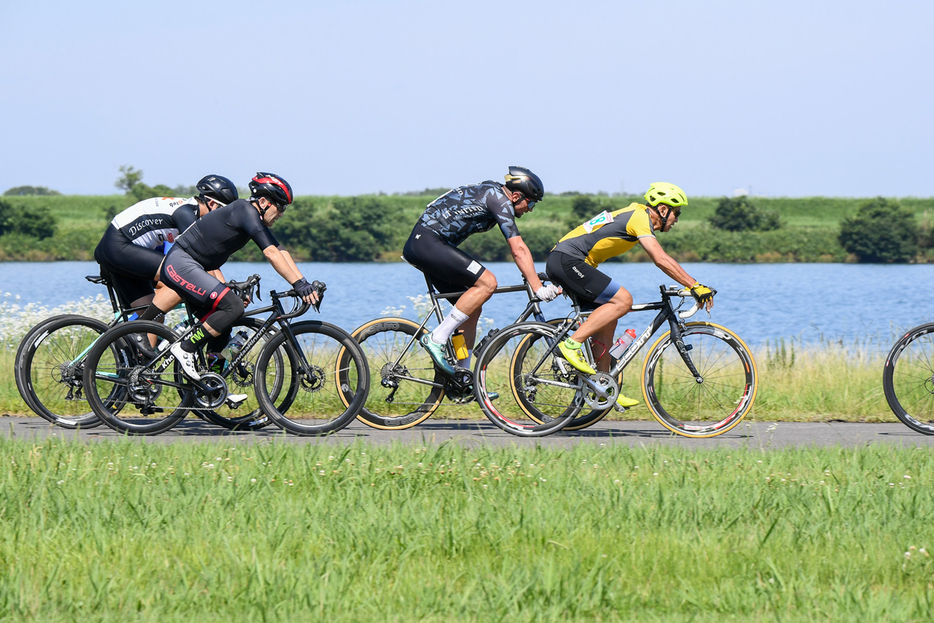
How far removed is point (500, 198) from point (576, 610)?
14.5ft

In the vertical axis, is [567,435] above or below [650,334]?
below

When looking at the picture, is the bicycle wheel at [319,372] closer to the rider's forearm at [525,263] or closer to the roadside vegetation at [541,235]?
the rider's forearm at [525,263]

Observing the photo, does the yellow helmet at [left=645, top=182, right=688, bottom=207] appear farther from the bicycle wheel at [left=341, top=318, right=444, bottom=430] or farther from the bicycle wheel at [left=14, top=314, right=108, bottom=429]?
the bicycle wheel at [left=14, top=314, right=108, bottom=429]

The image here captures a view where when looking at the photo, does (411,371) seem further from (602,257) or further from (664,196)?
(664,196)


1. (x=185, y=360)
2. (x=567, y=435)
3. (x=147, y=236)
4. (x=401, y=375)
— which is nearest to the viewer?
(x=185, y=360)

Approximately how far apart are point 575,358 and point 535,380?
15.5 inches

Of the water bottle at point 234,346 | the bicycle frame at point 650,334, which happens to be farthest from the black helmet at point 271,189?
the bicycle frame at point 650,334

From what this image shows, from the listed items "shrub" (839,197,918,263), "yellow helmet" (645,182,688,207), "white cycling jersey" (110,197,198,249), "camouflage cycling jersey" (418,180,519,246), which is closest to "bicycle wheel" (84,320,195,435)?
"white cycling jersey" (110,197,198,249)

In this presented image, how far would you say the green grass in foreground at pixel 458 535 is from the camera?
3.55 m

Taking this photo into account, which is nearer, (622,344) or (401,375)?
(622,344)

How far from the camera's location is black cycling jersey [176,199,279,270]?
7.15 meters

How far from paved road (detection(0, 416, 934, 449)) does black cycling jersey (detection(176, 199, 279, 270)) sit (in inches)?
53.8

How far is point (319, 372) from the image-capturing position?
291 inches

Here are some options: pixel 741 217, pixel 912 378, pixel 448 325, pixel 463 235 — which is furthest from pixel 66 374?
pixel 741 217
